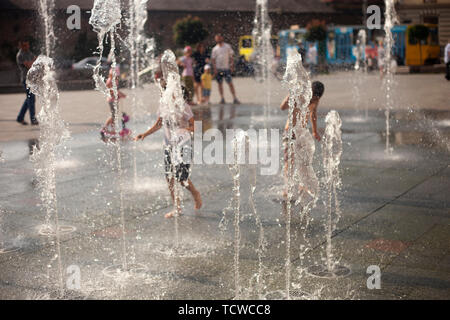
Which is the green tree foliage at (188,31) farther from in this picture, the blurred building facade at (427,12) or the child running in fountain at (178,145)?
the child running in fountain at (178,145)

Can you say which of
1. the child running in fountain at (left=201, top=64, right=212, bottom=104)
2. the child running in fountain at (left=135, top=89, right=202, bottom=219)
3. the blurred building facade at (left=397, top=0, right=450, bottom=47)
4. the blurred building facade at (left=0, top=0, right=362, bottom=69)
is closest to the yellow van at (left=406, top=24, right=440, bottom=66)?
the blurred building facade at (left=397, top=0, right=450, bottom=47)

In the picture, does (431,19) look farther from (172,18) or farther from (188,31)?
(172,18)

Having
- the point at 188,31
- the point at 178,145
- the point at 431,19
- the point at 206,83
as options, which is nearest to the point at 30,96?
the point at 206,83

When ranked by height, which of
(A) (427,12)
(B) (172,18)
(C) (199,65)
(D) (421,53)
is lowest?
(C) (199,65)

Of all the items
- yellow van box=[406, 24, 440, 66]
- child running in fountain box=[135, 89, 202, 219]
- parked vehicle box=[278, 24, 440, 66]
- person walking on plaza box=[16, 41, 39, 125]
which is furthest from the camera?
parked vehicle box=[278, 24, 440, 66]

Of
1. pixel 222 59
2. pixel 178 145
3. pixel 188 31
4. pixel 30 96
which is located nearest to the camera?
pixel 178 145

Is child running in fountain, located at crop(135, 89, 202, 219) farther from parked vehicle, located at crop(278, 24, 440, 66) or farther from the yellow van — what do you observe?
the yellow van

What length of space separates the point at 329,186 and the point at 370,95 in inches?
463

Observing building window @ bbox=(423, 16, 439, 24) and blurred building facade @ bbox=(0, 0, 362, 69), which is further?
building window @ bbox=(423, 16, 439, 24)

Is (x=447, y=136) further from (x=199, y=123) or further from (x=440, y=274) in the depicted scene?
(x=440, y=274)

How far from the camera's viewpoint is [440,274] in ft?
13.8

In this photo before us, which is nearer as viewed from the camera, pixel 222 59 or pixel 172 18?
pixel 222 59

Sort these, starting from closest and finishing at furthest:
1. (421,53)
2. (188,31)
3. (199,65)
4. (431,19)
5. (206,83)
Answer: (206,83), (199,65), (421,53), (188,31), (431,19)

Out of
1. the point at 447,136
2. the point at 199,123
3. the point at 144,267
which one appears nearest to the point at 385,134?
the point at 447,136
